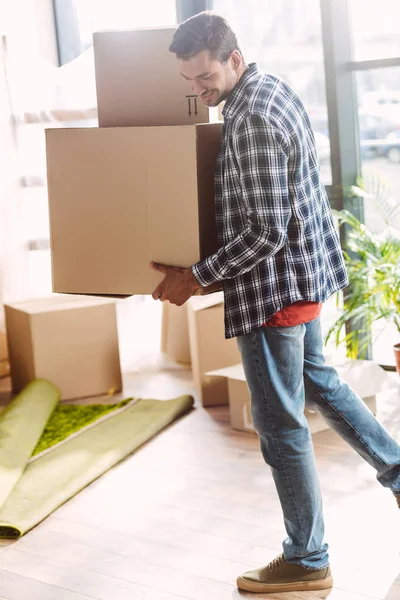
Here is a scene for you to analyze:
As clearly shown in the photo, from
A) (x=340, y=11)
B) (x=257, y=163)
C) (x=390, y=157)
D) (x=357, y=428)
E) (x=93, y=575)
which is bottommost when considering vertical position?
(x=93, y=575)

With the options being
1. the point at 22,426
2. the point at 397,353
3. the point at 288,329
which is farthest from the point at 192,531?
the point at 397,353

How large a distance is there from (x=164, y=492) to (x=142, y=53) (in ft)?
4.27

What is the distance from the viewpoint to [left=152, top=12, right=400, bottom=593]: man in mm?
1686

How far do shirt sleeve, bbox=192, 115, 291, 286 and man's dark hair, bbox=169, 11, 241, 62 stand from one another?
16cm

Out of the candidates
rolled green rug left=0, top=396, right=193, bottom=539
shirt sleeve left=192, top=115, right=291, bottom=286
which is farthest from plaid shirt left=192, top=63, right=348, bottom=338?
rolled green rug left=0, top=396, right=193, bottom=539

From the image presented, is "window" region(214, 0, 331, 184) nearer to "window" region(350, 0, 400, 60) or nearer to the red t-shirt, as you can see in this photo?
"window" region(350, 0, 400, 60)

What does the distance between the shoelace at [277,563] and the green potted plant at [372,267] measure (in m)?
1.44

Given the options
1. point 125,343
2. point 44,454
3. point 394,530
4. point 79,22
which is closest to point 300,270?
point 394,530

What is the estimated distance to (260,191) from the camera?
167cm

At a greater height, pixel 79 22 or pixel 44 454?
pixel 79 22

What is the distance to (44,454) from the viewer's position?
2.92 meters

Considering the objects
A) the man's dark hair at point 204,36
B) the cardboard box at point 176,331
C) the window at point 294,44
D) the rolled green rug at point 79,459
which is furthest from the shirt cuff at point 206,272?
the cardboard box at point 176,331

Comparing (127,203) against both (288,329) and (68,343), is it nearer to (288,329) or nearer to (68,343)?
(288,329)

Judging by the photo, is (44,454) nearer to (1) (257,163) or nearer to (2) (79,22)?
(1) (257,163)
